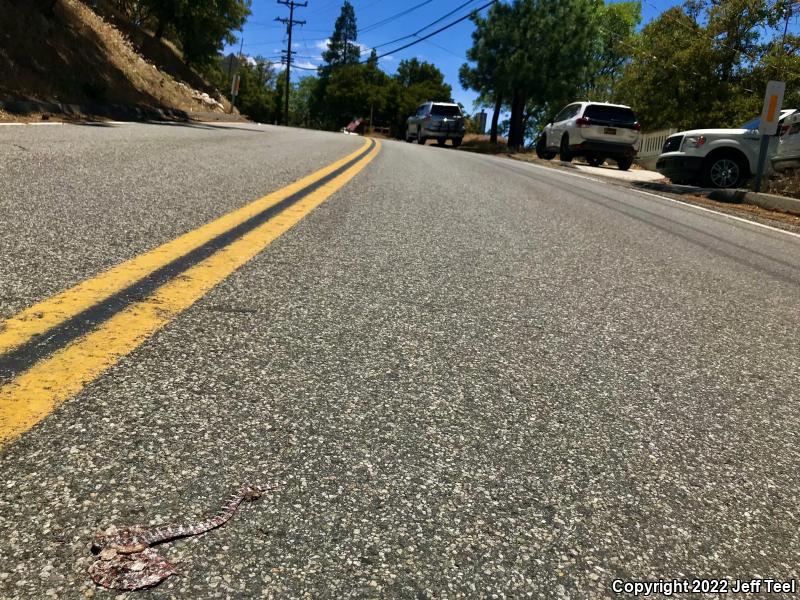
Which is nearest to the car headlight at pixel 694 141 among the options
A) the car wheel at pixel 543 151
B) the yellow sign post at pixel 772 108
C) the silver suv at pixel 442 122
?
the yellow sign post at pixel 772 108

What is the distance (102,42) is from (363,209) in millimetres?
22314

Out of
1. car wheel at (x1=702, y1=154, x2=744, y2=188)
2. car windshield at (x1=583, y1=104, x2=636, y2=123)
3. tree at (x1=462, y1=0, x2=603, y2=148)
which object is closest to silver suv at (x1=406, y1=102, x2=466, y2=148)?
tree at (x1=462, y1=0, x2=603, y2=148)

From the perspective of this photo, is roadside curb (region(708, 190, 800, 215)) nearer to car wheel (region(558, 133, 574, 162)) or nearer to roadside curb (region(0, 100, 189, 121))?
car wheel (region(558, 133, 574, 162))

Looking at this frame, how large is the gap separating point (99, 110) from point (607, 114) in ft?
46.4

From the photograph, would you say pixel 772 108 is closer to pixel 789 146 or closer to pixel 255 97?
pixel 789 146

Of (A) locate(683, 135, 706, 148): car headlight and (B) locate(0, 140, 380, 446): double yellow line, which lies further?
(A) locate(683, 135, 706, 148): car headlight

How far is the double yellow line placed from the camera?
1.74 m

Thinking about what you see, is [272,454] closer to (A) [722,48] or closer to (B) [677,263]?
(B) [677,263]

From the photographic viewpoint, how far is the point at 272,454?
5.34ft

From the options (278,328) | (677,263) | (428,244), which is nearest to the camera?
(278,328)

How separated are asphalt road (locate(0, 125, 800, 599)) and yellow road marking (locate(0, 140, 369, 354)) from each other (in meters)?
0.11

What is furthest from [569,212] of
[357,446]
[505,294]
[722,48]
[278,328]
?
[722,48]

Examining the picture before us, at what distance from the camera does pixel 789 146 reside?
10859 mm

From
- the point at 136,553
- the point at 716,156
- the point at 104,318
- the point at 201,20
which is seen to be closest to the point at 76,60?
the point at 201,20
